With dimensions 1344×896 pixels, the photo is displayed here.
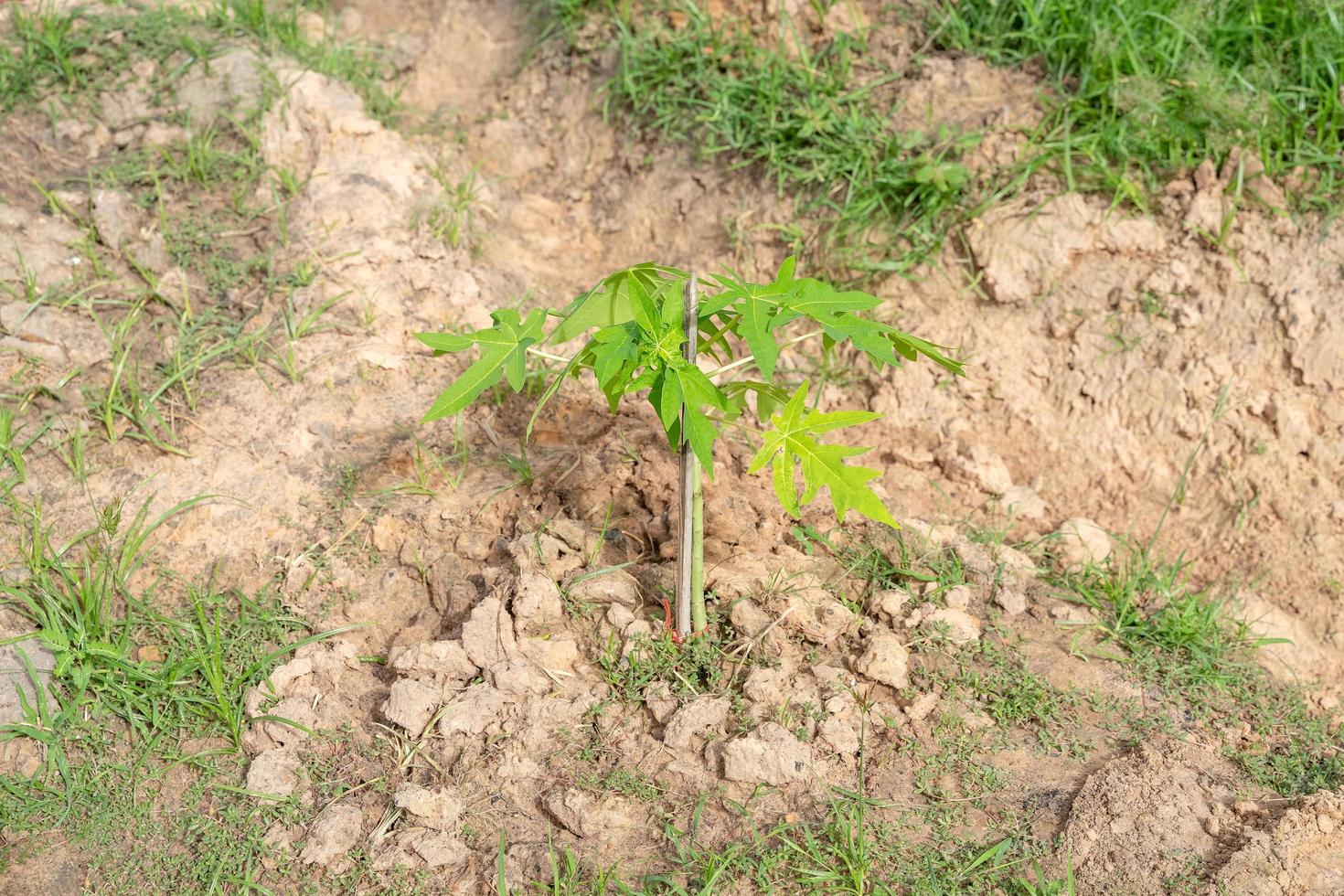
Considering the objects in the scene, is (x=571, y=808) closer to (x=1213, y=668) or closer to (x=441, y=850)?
(x=441, y=850)

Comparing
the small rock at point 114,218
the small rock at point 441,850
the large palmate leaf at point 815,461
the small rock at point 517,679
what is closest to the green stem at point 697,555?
the large palmate leaf at point 815,461

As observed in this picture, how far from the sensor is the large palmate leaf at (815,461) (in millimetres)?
2049

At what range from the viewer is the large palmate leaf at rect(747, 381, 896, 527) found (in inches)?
80.7

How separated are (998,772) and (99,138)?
330 centimetres

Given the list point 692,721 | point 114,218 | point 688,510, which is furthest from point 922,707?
point 114,218

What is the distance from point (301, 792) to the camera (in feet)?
7.82

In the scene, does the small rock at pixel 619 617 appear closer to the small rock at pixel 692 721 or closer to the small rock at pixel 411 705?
the small rock at pixel 692 721

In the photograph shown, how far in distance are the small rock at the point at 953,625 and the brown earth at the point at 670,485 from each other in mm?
11

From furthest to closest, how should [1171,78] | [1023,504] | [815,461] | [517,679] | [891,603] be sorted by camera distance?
[1171,78] → [1023,504] → [891,603] → [517,679] → [815,461]

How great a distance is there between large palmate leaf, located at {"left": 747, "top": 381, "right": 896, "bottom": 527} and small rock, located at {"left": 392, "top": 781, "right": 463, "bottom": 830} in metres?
0.93

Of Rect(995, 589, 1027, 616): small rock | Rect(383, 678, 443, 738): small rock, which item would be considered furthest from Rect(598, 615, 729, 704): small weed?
Rect(995, 589, 1027, 616): small rock

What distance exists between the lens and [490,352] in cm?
217

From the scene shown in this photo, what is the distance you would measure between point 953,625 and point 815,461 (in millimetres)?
829

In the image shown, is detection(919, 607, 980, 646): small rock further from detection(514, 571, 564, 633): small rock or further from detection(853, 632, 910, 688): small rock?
detection(514, 571, 564, 633): small rock
